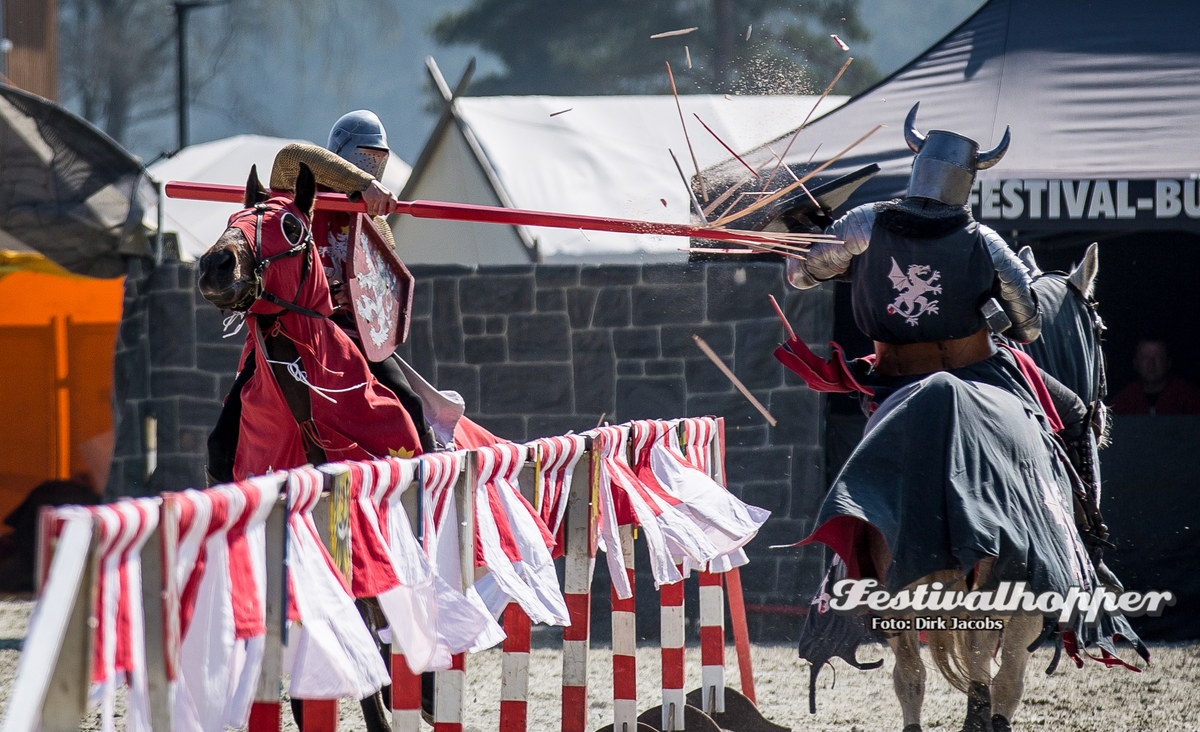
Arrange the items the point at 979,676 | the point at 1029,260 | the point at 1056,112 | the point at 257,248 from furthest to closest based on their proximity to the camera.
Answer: the point at 1056,112 < the point at 1029,260 < the point at 979,676 < the point at 257,248

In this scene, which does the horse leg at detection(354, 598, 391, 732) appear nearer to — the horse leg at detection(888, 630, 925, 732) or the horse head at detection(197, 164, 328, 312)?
the horse head at detection(197, 164, 328, 312)

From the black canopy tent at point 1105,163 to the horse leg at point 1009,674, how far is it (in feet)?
8.91

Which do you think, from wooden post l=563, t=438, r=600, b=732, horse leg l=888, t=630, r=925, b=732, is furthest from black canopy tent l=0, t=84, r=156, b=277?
horse leg l=888, t=630, r=925, b=732

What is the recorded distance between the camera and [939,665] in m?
3.82

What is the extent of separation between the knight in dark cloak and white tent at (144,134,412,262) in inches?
289

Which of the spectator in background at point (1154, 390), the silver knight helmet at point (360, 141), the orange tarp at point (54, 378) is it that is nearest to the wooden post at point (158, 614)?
the silver knight helmet at point (360, 141)

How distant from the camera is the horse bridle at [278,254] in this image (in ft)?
11.5

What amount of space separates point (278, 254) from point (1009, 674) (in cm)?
236

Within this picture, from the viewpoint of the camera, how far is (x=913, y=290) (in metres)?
4.07

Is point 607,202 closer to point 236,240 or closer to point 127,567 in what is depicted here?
point 236,240

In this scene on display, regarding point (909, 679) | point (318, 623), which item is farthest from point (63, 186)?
point (318, 623)

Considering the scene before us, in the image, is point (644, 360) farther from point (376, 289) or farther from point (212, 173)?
point (212, 173)

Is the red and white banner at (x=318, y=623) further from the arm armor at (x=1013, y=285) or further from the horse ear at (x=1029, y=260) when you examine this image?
the horse ear at (x=1029, y=260)

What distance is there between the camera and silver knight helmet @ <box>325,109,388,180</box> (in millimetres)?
4199
